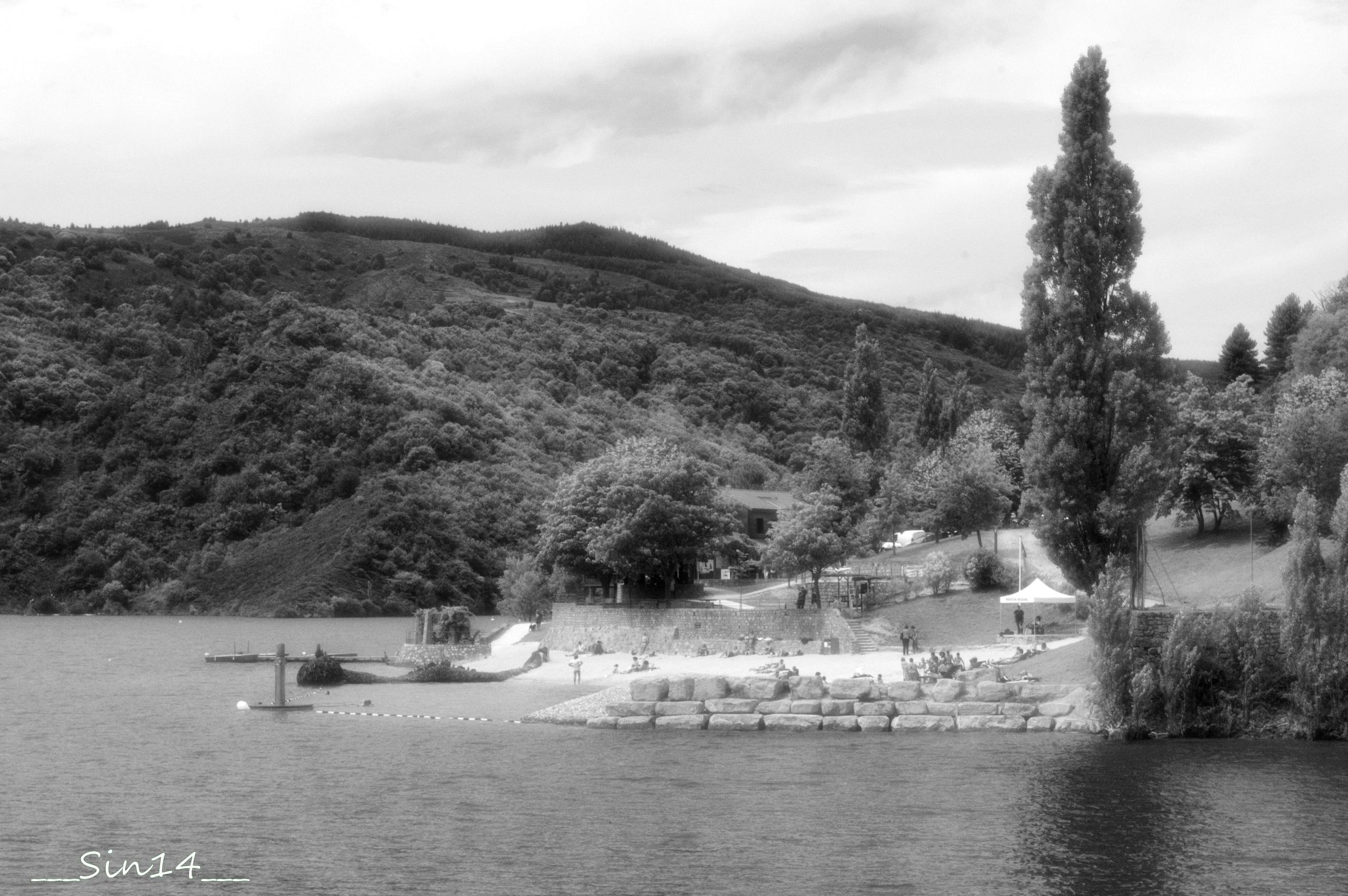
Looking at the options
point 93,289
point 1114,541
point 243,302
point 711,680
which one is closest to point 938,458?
point 1114,541

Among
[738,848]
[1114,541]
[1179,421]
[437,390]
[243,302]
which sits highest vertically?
[243,302]

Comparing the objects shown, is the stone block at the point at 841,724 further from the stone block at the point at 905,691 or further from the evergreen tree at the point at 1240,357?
the evergreen tree at the point at 1240,357

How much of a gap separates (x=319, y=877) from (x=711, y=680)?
19.3 m

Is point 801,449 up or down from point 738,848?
up

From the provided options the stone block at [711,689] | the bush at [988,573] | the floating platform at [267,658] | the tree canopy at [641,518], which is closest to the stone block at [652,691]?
the stone block at [711,689]

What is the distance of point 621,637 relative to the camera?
6562cm

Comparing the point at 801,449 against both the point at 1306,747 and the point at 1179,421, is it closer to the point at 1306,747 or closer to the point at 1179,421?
the point at 1179,421

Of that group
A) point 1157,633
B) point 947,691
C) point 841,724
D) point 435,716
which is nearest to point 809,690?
point 841,724

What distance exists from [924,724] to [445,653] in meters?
38.6

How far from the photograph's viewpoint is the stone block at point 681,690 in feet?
139

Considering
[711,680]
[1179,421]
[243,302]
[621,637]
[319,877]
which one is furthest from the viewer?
[243,302]

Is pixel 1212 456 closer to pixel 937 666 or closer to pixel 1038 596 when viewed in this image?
pixel 1038 596

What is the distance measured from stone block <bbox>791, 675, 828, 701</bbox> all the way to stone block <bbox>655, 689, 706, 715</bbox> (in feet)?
8.94

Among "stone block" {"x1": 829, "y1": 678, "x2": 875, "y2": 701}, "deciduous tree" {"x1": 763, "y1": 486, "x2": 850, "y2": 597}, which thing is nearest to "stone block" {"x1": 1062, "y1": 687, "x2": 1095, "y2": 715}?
"stone block" {"x1": 829, "y1": 678, "x2": 875, "y2": 701}
